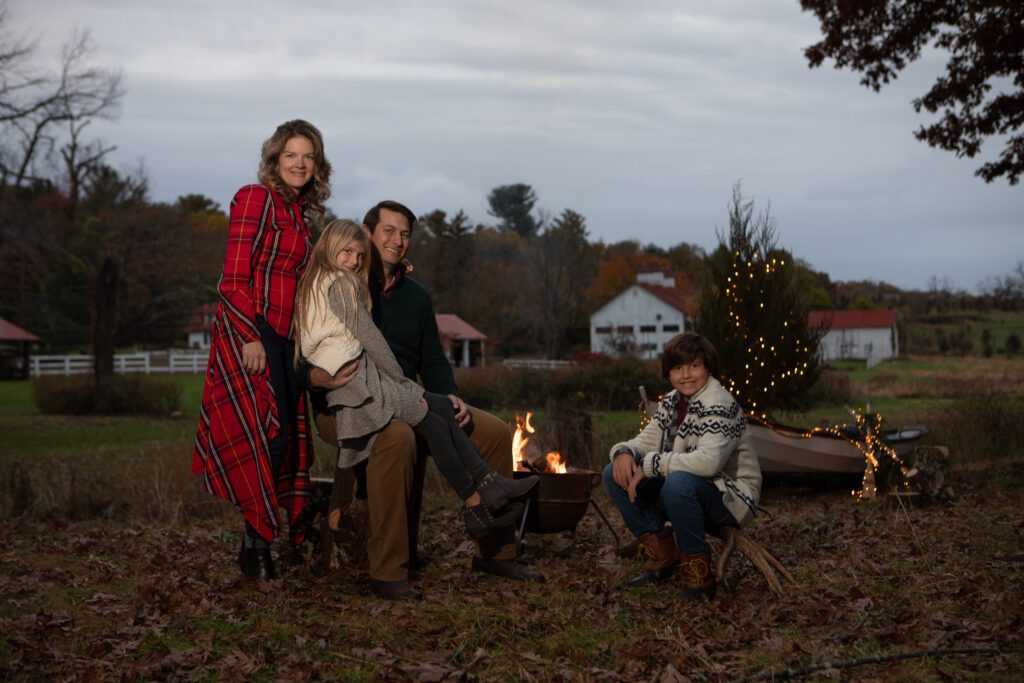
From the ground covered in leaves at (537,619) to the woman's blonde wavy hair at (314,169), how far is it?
2.00 metres

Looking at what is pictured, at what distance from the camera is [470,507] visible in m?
5.74

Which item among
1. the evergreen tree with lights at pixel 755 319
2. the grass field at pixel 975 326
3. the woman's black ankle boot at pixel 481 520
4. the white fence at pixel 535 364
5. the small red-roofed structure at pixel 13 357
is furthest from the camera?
the grass field at pixel 975 326

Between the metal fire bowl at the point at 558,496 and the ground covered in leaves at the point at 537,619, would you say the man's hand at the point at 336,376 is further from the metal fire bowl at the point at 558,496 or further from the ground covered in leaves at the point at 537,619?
the metal fire bowl at the point at 558,496

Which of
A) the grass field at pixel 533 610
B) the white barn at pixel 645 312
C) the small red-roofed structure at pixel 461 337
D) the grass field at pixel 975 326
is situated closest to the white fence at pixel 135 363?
the small red-roofed structure at pixel 461 337

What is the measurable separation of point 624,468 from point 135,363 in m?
43.1

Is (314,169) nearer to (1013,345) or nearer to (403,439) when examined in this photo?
(403,439)

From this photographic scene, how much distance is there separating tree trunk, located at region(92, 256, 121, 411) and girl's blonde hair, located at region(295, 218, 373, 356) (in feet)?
61.0

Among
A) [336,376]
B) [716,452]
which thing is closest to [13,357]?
[336,376]

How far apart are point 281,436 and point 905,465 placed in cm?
524

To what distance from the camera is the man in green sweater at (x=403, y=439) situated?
5.54 m

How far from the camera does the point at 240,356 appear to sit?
573cm

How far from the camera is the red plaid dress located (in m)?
5.68

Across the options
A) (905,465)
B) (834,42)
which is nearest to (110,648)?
(905,465)

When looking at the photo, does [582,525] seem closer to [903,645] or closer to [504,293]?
[903,645]
